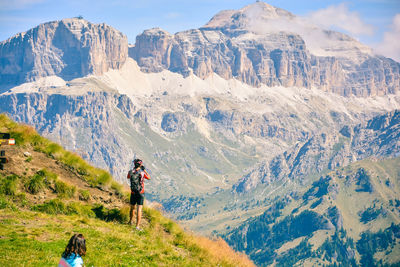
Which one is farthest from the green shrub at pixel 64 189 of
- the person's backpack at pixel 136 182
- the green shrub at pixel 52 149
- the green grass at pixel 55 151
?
the person's backpack at pixel 136 182

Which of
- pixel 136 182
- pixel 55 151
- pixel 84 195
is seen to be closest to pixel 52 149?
pixel 55 151

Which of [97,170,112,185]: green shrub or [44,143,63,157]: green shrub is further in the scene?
[44,143,63,157]: green shrub

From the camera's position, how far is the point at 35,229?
79.7 feet

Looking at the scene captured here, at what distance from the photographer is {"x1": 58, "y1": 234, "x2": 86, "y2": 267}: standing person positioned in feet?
56.9

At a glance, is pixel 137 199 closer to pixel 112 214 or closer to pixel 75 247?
pixel 112 214

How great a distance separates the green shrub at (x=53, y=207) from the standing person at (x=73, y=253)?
1200 centimetres

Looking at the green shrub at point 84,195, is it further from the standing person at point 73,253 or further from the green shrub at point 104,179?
the standing person at point 73,253

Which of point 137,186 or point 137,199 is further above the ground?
point 137,186

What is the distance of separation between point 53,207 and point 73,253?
12.4 m

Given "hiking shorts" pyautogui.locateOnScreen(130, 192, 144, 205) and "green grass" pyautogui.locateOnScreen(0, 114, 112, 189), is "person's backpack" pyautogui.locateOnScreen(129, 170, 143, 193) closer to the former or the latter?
"hiking shorts" pyautogui.locateOnScreen(130, 192, 144, 205)

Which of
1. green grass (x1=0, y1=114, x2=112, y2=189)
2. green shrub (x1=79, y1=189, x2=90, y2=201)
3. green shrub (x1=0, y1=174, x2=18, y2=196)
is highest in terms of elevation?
green grass (x1=0, y1=114, x2=112, y2=189)

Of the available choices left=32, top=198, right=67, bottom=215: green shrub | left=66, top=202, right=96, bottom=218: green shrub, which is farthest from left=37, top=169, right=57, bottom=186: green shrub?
left=66, top=202, right=96, bottom=218: green shrub

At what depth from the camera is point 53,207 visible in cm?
2900

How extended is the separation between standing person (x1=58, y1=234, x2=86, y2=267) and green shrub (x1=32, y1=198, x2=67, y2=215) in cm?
1200
